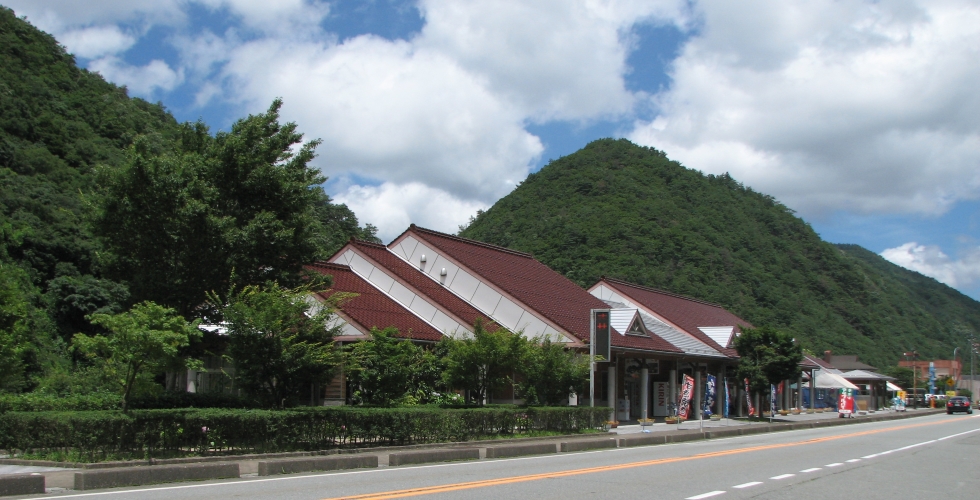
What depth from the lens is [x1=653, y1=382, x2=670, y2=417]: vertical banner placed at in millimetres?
41969

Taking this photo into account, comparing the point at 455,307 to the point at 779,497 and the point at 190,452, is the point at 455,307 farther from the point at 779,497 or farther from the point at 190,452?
the point at 779,497

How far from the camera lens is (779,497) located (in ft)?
39.8

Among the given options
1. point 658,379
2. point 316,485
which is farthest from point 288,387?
point 658,379

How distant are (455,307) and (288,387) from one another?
14.4m

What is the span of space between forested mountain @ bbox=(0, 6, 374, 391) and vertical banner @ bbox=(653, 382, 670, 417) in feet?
60.0

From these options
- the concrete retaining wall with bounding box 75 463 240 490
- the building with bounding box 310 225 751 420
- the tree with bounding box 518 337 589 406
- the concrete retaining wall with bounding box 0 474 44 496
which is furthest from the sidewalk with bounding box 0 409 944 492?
the building with bounding box 310 225 751 420

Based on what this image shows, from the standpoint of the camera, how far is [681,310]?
170 ft

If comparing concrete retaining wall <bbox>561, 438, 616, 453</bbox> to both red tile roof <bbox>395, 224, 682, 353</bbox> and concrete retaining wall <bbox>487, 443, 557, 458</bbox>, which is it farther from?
red tile roof <bbox>395, 224, 682, 353</bbox>

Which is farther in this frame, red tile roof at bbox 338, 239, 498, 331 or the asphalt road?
red tile roof at bbox 338, 239, 498, 331

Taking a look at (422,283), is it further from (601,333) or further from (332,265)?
(601,333)

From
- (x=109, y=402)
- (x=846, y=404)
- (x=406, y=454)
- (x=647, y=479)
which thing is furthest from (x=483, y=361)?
(x=846, y=404)

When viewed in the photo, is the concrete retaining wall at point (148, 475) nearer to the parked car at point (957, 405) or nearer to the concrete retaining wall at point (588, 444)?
the concrete retaining wall at point (588, 444)

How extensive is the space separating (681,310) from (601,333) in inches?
Result: 916

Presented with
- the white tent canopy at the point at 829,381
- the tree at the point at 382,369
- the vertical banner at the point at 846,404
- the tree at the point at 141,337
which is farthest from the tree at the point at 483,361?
the white tent canopy at the point at 829,381
